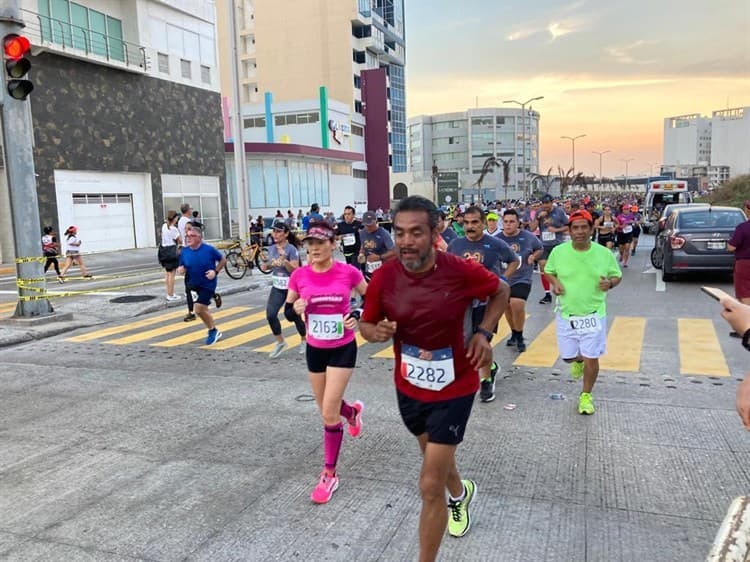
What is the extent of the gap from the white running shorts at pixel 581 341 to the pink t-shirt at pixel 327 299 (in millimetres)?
2013

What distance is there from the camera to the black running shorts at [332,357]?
15.0 ft

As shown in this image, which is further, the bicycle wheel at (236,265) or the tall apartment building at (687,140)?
the tall apartment building at (687,140)

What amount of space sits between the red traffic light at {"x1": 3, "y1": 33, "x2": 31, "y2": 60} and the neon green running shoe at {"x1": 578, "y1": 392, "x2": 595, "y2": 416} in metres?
9.52

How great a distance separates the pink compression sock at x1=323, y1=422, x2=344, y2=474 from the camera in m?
4.17

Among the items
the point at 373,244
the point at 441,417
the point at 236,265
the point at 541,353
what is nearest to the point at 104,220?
the point at 236,265

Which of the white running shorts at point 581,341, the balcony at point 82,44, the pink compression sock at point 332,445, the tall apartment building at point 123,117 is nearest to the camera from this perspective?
the pink compression sock at point 332,445

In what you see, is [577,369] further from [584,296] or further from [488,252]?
[488,252]

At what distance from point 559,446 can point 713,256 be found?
32.8 ft

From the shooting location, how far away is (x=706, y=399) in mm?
5820

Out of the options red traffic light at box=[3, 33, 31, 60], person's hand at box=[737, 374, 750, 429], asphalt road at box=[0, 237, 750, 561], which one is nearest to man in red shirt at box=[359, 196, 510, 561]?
asphalt road at box=[0, 237, 750, 561]

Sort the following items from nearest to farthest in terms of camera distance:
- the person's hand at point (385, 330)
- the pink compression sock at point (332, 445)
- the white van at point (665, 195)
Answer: the person's hand at point (385, 330) → the pink compression sock at point (332, 445) → the white van at point (665, 195)

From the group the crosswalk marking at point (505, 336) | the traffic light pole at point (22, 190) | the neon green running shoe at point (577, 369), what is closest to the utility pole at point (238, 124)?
the crosswalk marking at point (505, 336)

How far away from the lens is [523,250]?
7887 mm

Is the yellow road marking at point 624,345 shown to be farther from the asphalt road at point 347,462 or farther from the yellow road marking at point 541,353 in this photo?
the yellow road marking at point 541,353
